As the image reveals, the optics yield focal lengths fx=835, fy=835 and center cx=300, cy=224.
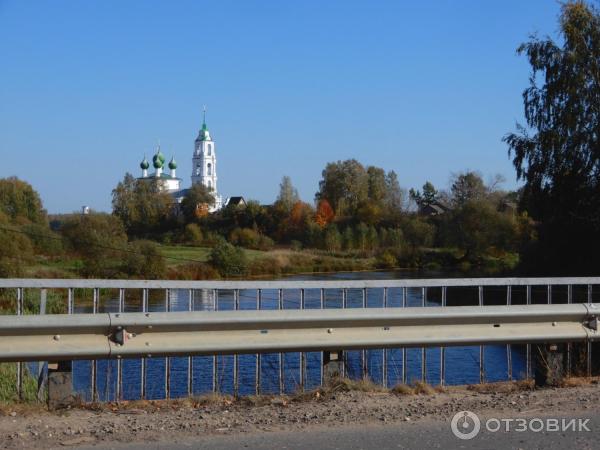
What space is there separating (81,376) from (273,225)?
74.2m

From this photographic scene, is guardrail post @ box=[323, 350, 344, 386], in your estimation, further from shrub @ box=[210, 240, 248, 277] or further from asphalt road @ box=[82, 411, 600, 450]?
shrub @ box=[210, 240, 248, 277]

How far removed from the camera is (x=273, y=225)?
87.2 m

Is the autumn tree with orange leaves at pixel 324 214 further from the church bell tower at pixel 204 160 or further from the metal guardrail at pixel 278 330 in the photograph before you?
the metal guardrail at pixel 278 330

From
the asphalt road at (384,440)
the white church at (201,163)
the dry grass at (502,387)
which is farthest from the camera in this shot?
the white church at (201,163)

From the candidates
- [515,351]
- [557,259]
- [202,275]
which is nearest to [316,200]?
[202,275]

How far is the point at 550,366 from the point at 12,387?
16.7 ft

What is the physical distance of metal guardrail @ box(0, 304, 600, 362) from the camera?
20.2 ft

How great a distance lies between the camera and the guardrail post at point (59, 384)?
6.45m

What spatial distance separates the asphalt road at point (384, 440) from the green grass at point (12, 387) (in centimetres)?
177

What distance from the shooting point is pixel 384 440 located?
5742 millimetres

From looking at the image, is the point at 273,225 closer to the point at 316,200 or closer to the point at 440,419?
the point at 316,200

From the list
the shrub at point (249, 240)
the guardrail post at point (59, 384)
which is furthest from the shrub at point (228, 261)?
the guardrail post at point (59, 384)

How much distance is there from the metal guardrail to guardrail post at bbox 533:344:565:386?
287 millimetres

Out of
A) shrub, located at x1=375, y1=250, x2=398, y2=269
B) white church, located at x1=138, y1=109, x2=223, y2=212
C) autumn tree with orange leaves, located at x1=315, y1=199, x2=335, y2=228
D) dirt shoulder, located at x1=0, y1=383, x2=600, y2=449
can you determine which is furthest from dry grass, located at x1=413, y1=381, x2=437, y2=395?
white church, located at x1=138, y1=109, x2=223, y2=212
